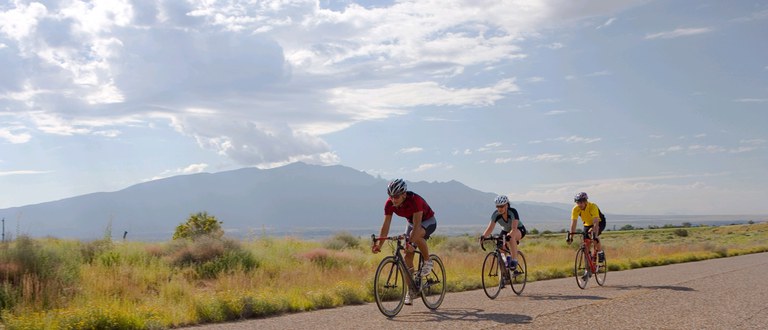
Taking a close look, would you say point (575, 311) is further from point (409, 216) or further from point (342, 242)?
point (342, 242)

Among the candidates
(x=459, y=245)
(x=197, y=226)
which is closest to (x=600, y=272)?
(x=459, y=245)

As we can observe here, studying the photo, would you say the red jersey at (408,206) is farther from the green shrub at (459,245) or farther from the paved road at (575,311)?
the green shrub at (459,245)

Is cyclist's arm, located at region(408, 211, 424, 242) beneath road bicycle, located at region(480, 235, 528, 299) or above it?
above

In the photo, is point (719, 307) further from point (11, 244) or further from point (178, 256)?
point (178, 256)

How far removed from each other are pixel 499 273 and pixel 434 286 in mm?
2587

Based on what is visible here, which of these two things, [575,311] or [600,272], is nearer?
[575,311]

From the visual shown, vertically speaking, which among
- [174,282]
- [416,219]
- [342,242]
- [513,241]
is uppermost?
[416,219]

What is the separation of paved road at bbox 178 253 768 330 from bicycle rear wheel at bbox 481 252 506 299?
0.20 m

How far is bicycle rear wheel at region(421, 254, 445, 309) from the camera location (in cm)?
1208

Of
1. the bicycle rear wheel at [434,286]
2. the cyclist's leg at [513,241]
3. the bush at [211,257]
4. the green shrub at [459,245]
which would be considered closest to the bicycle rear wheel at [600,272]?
the cyclist's leg at [513,241]

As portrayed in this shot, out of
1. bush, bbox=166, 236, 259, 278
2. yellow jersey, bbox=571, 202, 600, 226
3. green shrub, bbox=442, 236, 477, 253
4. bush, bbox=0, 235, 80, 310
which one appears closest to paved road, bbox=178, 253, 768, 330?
yellow jersey, bbox=571, 202, 600, 226

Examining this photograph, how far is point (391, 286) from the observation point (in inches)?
450

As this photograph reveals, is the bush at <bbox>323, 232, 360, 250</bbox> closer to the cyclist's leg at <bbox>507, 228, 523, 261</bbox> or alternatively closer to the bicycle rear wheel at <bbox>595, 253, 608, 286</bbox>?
the bicycle rear wheel at <bbox>595, 253, 608, 286</bbox>

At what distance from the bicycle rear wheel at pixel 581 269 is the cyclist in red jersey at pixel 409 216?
5654 millimetres
